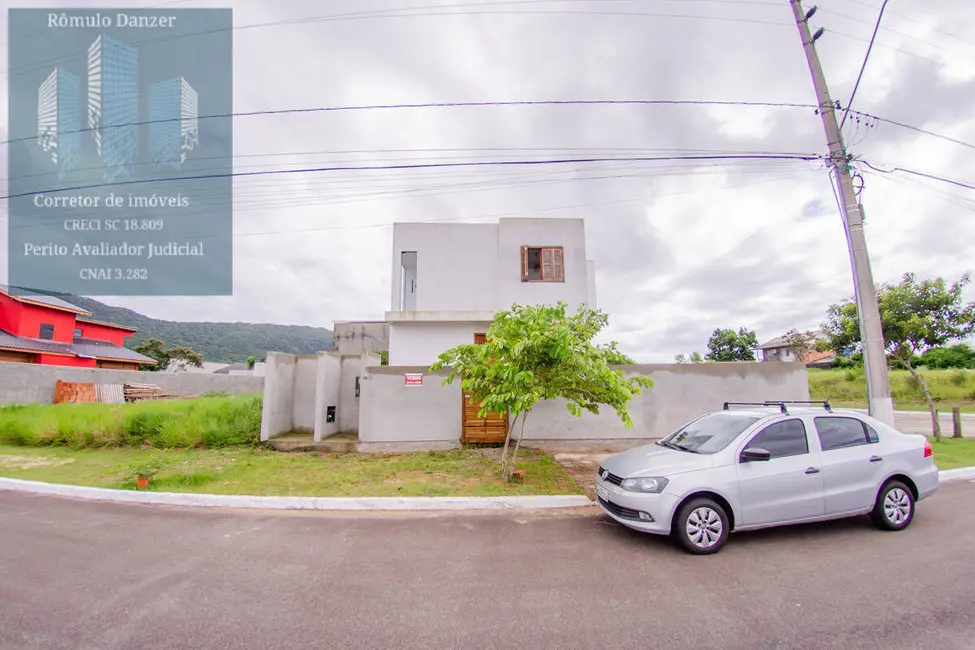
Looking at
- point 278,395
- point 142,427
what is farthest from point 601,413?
point 142,427

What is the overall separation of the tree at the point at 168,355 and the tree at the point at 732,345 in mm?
59373

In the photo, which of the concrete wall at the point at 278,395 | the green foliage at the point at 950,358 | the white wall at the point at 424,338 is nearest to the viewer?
the concrete wall at the point at 278,395

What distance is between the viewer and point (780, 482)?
4699mm

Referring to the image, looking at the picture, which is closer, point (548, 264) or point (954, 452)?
point (954, 452)

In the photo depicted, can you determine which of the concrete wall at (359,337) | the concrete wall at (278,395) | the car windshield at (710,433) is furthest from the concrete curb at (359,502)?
the concrete wall at (359,337)

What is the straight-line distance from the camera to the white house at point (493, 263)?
1638 cm

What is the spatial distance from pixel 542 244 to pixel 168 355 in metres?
52.7

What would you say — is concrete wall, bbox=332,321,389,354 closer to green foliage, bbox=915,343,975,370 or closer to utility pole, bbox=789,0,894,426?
utility pole, bbox=789,0,894,426

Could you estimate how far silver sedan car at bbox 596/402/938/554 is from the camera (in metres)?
4.50

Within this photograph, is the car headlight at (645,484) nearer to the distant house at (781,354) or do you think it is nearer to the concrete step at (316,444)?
the concrete step at (316,444)

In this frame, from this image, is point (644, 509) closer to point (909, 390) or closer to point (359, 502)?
point (359, 502)

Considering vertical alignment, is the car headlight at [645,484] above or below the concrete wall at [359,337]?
below

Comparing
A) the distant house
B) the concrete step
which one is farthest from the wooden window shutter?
the distant house

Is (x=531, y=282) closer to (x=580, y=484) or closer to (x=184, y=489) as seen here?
(x=580, y=484)
